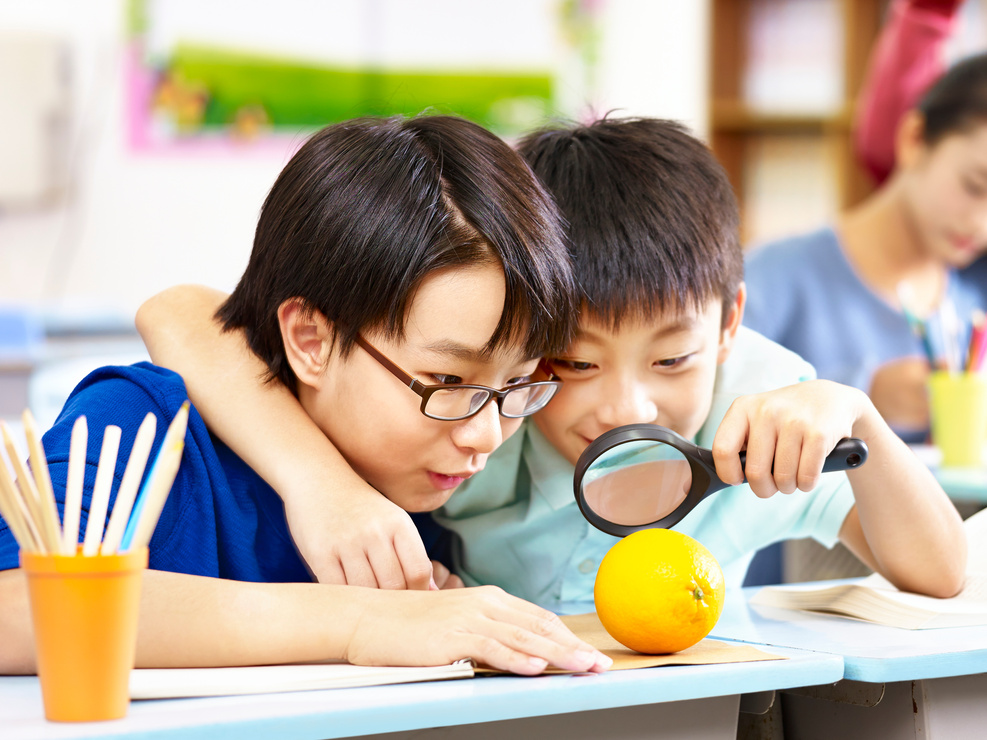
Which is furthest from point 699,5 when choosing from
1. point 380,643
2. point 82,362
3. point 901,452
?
point 380,643

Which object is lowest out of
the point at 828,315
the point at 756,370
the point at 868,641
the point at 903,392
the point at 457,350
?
the point at 903,392

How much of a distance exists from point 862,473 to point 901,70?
1.70 m

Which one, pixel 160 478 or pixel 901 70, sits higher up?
pixel 901 70

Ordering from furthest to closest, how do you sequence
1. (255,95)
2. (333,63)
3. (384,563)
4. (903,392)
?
(333,63) < (255,95) < (903,392) < (384,563)

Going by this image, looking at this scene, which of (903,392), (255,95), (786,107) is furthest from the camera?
(786,107)

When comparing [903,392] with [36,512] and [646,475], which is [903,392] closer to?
[646,475]

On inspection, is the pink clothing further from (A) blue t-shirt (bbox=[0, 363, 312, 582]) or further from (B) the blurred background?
(A) blue t-shirt (bbox=[0, 363, 312, 582])

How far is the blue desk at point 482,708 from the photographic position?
0.56m

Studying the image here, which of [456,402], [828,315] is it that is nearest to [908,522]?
[456,402]

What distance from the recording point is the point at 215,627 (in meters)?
0.70

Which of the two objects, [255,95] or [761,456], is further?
[255,95]

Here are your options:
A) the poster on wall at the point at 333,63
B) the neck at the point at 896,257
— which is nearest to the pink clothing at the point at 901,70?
the neck at the point at 896,257

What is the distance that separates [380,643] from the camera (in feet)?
2.24

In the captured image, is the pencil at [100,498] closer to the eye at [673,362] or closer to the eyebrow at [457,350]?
the eyebrow at [457,350]
